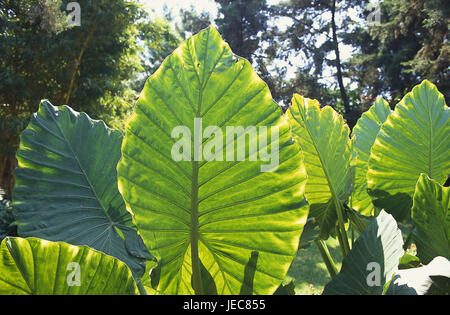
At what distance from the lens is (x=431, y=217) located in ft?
1.61

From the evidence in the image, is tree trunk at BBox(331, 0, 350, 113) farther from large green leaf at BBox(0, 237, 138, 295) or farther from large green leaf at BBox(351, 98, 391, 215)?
large green leaf at BBox(0, 237, 138, 295)

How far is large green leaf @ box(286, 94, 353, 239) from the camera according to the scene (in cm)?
62

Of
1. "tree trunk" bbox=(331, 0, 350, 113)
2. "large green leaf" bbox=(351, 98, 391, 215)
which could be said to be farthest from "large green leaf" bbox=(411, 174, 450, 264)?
"tree trunk" bbox=(331, 0, 350, 113)

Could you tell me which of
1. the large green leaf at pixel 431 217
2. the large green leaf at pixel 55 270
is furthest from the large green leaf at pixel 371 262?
the large green leaf at pixel 55 270

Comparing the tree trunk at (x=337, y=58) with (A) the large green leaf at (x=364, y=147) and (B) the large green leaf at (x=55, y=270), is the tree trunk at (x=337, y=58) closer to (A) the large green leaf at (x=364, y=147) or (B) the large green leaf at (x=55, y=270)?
(A) the large green leaf at (x=364, y=147)

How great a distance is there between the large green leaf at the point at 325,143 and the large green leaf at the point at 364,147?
17 centimetres

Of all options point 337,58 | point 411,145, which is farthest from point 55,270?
point 337,58

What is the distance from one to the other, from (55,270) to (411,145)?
0.66 meters

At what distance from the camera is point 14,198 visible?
487 mm

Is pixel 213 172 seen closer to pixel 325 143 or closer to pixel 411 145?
pixel 325 143

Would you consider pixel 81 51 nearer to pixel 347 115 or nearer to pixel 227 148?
pixel 227 148

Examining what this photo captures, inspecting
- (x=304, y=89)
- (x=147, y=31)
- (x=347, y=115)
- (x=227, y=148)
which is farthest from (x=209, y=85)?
(x=304, y=89)

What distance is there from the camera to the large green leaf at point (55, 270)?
0.30m

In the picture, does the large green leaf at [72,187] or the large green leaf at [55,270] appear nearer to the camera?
the large green leaf at [55,270]
